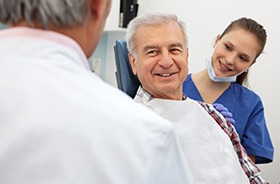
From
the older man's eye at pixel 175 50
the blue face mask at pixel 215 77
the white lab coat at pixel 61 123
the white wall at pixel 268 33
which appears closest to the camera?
the white lab coat at pixel 61 123

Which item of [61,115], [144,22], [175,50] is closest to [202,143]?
[175,50]

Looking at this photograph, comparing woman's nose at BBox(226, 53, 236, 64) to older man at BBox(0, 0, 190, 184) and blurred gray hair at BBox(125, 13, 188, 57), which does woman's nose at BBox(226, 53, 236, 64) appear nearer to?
blurred gray hair at BBox(125, 13, 188, 57)

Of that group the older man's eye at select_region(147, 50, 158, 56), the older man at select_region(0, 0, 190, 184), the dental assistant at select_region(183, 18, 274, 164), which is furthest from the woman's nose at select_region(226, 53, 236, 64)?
the older man at select_region(0, 0, 190, 184)

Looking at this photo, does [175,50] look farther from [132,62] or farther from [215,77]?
[215,77]

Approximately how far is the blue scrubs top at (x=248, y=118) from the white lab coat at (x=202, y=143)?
27 centimetres

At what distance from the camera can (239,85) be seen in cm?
148

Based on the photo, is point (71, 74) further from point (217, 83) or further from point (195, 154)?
point (217, 83)

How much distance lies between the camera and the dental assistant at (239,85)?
1.35 metres

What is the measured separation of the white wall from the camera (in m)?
1.66

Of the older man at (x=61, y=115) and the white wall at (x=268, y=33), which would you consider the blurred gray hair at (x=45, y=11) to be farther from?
the white wall at (x=268, y=33)

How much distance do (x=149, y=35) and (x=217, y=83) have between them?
1.78 ft

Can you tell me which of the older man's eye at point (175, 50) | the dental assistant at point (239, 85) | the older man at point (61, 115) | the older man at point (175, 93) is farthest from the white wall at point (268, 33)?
the older man at point (61, 115)

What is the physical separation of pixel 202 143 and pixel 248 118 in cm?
41

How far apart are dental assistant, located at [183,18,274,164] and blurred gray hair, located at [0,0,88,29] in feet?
3.42
